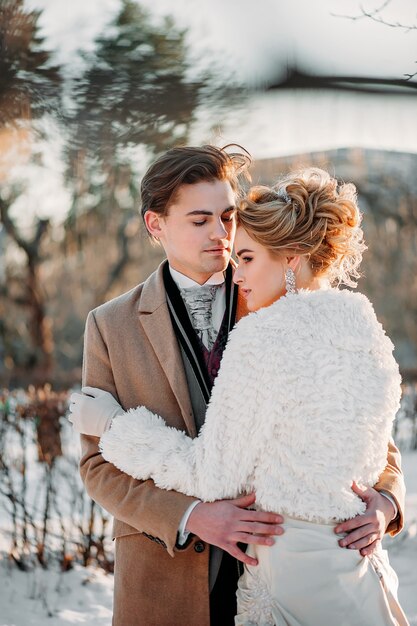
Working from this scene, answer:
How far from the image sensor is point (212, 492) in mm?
2102

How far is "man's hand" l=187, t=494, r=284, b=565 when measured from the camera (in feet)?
6.67

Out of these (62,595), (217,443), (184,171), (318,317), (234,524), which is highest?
(184,171)

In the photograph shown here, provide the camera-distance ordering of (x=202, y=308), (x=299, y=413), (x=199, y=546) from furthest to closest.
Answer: (x=202, y=308)
(x=199, y=546)
(x=299, y=413)

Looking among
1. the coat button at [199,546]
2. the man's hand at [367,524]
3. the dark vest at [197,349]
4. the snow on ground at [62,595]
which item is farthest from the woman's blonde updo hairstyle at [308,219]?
the snow on ground at [62,595]

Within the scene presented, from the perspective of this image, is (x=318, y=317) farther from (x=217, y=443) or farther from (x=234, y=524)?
(x=234, y=524)

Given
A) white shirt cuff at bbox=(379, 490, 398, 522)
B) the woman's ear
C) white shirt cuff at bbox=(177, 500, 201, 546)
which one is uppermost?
the woman's ear

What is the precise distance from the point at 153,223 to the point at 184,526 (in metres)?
1.11

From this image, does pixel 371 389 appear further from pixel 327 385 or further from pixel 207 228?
pixel 207 228

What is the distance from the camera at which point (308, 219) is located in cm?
230

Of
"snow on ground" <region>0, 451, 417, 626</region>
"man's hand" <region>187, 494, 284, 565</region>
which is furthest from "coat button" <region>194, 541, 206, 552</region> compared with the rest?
"snow on ground" <region>0, 451, 417, 626</region>

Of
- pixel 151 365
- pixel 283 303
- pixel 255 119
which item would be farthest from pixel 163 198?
pixel 283 303

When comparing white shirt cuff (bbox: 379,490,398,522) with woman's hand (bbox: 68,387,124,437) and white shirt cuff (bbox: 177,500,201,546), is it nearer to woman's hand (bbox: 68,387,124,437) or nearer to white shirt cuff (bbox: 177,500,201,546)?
white shirt cuff (bbox: 177,500,201,546)

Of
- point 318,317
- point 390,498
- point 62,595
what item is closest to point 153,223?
point 318,317

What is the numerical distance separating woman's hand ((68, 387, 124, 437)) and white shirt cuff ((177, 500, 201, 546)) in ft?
1.19
